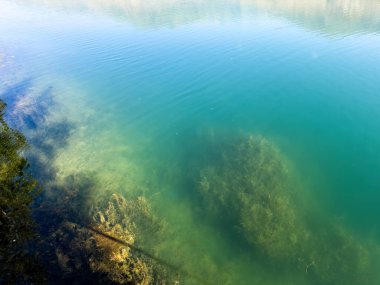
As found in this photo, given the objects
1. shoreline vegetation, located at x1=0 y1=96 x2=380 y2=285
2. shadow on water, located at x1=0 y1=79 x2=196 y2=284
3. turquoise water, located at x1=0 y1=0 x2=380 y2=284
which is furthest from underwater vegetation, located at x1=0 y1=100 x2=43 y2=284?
turquoise water, located at x1=0 y1=0 x2=380 y2=284

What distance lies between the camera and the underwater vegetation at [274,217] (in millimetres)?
13070

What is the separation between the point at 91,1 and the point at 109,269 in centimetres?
10588

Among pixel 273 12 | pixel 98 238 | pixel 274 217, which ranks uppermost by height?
pixel 273 12

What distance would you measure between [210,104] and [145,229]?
51.8 feet

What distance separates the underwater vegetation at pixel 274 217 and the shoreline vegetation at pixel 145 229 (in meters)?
0.05

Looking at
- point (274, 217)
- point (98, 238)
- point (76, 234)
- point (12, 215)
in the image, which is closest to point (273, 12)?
point (274, 217)

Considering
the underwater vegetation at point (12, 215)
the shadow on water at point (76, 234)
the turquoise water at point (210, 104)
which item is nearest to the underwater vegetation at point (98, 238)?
the shadow on water at point (76, 234)

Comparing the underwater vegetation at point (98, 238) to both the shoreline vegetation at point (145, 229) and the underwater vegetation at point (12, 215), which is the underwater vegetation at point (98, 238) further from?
the underwater vegetation at point (12, 215)

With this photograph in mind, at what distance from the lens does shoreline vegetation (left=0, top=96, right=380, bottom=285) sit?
11438 mm

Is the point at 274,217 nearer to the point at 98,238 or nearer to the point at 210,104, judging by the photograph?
the point at 98,238

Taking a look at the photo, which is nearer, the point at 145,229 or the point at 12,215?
the point at 12,215

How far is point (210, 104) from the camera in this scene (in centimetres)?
2722

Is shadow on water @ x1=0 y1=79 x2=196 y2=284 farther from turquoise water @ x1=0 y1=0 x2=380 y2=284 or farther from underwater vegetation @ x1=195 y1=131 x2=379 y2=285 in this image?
underwater vegetation @ x1=195 y1=131 x2=379 y2=285

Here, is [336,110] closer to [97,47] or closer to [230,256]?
[230,256]
